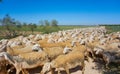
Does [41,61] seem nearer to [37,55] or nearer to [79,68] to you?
[37,55]

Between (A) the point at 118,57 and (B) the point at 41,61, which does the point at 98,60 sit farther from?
(B) the point at 41,61

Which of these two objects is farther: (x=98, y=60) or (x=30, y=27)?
(x=30, y=27)

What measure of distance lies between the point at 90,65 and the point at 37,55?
2.61m

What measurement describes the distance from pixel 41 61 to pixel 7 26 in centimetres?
3436

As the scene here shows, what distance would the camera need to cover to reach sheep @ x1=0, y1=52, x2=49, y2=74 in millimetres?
7321

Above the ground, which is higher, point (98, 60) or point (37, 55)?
point (37, 55)

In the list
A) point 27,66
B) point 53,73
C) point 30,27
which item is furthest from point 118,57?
point 30,27

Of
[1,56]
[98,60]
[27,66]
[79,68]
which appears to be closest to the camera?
[1,56]

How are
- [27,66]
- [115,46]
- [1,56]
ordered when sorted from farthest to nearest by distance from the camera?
[115,46], [27,66], [1,56]

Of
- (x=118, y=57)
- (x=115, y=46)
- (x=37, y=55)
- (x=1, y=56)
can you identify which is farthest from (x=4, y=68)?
(x=115, y=46)

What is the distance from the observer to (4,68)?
295 inches

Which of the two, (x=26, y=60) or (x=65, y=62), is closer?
(x=65, y=62)

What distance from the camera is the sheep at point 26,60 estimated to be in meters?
7.32

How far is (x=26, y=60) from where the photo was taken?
769 cm
